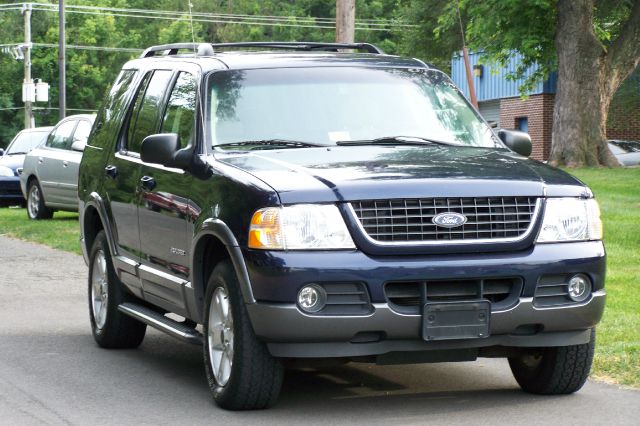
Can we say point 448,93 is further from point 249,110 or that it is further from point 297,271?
point 297,271

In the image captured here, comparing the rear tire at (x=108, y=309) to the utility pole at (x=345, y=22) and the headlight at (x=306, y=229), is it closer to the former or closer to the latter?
the headlight at (x=306, y=229)

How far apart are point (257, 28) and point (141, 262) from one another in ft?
272

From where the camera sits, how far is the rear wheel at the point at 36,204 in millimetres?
23062

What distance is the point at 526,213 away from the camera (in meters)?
6.99

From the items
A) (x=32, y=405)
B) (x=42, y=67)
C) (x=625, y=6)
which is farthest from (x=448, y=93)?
(x=42, y=67)

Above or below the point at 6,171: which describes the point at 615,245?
above

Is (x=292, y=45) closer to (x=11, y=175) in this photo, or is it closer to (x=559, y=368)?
(x=559, y=368)

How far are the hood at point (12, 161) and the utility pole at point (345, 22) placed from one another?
37.7ft

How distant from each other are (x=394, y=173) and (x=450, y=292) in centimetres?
65

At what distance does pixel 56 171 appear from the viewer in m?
22.0

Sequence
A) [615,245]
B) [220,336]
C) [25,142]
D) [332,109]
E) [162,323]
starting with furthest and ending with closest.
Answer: [25,142] → [615,245] → [162,323] → [332,109] → [220,336]

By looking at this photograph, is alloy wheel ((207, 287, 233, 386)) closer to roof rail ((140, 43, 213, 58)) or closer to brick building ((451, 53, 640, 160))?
roof rail ((140, 43, 213, 58))

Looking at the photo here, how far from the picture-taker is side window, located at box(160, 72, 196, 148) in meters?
8.13

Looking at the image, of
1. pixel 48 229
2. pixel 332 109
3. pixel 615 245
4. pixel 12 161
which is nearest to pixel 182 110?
→ pixel 332 109
